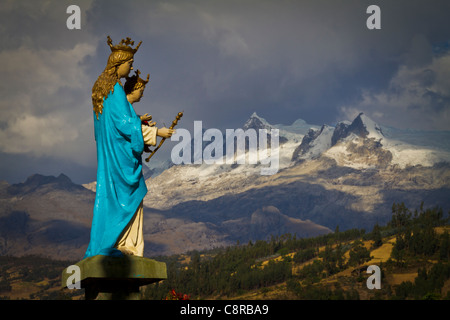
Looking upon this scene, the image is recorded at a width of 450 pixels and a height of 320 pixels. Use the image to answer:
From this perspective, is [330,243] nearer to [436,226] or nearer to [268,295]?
[436,226]

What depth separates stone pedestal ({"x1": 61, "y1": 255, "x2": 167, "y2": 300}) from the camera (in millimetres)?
7523

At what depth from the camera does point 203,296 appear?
78812 mm

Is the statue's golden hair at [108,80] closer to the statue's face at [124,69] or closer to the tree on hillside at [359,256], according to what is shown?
the statue's face at [124,69]

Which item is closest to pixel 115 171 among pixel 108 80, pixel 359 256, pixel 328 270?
pixel 108 80

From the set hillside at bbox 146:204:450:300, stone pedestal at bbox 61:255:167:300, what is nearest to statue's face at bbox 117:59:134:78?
stone pedestal at bbox 61:255:167:300

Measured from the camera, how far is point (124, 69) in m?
8.86

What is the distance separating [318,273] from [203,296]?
16.0 m

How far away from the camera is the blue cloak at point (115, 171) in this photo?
809 cm

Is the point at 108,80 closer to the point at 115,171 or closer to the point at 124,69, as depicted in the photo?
the point at 124,69

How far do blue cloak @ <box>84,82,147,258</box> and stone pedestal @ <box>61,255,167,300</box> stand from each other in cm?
37

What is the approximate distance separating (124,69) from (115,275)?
10.5 feet

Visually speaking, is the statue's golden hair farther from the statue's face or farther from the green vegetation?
the green vegetation

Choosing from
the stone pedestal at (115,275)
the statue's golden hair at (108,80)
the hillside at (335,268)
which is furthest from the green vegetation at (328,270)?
the statue's golden hair at (108,80)
